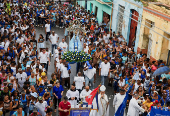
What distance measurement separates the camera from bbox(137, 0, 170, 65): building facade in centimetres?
1396

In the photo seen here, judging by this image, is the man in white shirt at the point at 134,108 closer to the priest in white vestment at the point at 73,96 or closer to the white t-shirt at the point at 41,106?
the priest in white vestment at the point at 73,96

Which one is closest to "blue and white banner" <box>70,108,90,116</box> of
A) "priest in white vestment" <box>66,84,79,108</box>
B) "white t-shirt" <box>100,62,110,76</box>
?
"priest in white vestment" <box>66,84,79,108</box>

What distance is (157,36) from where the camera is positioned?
48.3 feet

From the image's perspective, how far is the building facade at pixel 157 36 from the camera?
550 inches

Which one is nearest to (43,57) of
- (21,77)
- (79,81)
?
(21,77)

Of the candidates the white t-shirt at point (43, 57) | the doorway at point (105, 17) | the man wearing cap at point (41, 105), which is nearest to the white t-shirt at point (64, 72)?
the white t-shirt at point (43, 57)

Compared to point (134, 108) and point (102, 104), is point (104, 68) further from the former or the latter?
point (134, 108)

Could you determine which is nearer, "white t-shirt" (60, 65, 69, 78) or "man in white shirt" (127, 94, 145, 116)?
"man in white shirt" (127, 94, 145, 116)

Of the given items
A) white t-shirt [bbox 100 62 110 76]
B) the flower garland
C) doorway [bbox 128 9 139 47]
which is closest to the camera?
white t-shirt [bbox 100 62 110 76]

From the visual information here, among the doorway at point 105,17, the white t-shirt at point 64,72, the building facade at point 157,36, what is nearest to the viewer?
the white t-shirt at point 64,72

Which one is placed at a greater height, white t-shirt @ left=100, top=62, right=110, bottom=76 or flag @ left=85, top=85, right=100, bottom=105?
flag @ left=85, top=85, right=100, bottom=105

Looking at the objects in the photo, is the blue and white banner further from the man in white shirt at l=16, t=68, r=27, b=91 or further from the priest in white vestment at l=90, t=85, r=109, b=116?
the man in white shirt at l=16, t=68, r=27, b=91

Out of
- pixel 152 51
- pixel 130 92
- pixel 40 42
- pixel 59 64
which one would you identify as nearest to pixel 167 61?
pixel 152 51

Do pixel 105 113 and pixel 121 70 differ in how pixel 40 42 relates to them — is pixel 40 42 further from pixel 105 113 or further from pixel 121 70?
pixel 105 113
